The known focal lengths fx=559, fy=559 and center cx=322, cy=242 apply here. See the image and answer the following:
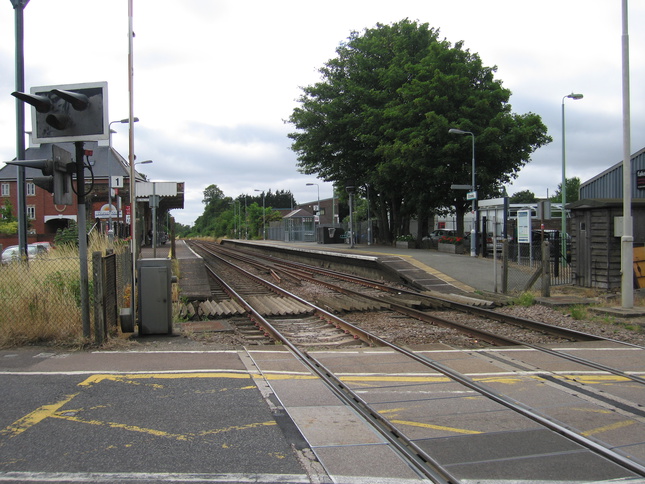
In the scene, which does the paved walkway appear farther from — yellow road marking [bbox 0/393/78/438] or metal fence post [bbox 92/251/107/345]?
yellow road marking [bbox 0/393/78/438]

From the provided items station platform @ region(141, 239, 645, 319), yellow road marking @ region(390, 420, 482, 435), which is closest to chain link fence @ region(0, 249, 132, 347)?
yellow road marking @ region(390, 420, 482, 435)

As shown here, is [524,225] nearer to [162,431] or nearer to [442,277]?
[442,277]

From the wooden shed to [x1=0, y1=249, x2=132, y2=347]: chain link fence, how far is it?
11.5m

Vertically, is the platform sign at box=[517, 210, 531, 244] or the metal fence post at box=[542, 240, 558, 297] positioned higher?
the platform sign at box=[517, 210, 531, 244]

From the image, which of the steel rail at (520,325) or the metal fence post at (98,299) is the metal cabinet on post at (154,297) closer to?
the metal fence post at (98,299)

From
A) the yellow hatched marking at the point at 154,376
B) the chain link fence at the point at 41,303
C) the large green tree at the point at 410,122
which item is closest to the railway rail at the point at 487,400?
the yellow hatched marking at the point at 154,376

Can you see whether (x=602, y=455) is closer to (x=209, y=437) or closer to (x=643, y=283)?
(x=209, y=437)

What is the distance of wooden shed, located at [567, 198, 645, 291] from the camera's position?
45.4 ft

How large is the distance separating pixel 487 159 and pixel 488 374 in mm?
24273

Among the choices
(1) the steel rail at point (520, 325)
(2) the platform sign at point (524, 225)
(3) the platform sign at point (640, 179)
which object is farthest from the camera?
(3) the platform sign at point (640, 179)

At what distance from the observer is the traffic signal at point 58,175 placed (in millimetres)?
7391

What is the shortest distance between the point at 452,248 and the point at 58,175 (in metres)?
23.2

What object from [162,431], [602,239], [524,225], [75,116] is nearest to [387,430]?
[162,431]

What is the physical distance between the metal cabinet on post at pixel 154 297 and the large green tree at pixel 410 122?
21.5 metres
